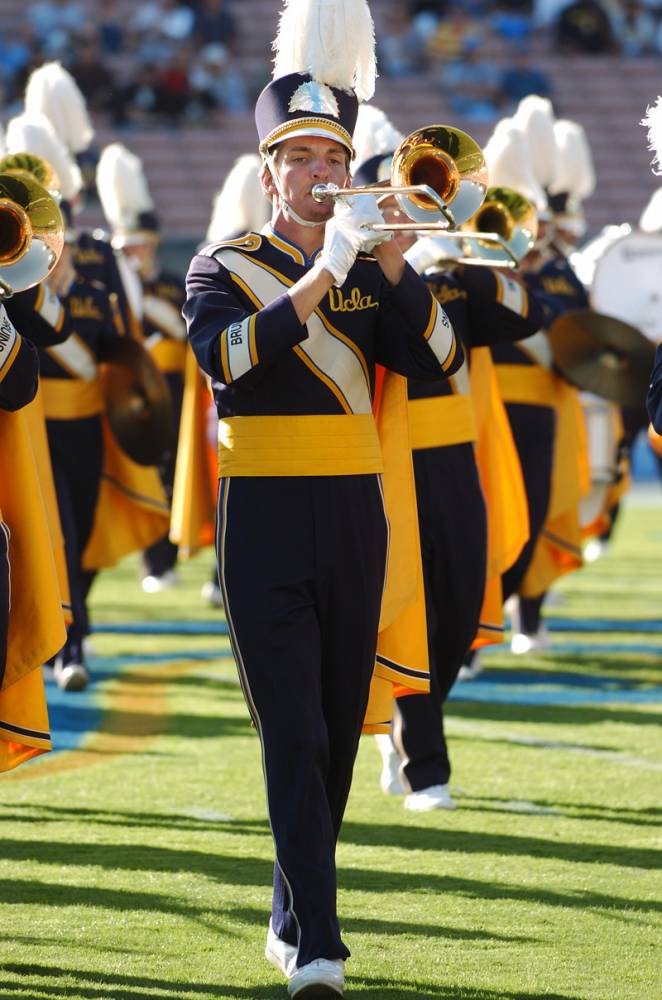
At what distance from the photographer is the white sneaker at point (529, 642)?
9289mm

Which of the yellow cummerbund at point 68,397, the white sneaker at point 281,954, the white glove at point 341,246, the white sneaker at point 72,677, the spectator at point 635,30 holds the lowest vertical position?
the spectator at point 635,30

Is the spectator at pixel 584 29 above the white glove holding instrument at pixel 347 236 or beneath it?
beneath

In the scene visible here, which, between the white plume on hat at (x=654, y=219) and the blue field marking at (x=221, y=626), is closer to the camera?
the white plume on hat at (x=654, y=219)

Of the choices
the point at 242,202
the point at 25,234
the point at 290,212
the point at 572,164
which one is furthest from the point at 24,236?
the point at 572,164

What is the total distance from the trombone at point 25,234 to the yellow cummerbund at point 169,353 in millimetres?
6760

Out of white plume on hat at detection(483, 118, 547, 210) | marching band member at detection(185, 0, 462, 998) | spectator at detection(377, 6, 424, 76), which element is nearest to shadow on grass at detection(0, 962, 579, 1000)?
marching band member at detection(185, 0, 462, 998)

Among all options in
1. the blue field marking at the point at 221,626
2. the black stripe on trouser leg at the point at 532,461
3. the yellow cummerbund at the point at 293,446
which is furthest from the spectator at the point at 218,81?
the yellow cummerbund at the point at 293,446

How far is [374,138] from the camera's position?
623cm

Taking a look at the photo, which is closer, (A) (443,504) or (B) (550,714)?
(A) (443,504)

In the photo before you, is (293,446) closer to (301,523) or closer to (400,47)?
(301,523)

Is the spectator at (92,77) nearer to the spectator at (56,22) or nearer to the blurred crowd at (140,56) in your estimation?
Answer: the blurred crowd at (140,56)

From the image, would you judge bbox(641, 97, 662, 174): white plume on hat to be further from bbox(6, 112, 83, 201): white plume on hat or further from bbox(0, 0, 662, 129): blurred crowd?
bbox(0, 0, 662, 129): blurred crowd

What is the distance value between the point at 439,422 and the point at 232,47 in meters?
18.2

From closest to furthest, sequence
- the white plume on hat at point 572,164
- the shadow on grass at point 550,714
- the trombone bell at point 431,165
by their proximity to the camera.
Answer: the trombone bell at point 431,165 < the shadow on grass at point 550,714 < the white plume on hat at point 572,164
